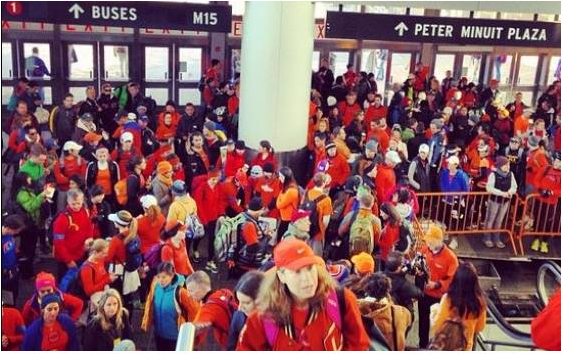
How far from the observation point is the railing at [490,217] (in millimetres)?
9414

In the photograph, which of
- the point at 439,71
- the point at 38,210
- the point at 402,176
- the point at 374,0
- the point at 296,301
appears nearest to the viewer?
the point at 296,301

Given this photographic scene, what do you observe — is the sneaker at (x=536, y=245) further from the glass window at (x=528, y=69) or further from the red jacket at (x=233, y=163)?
the glass window at (x=528, y=69)

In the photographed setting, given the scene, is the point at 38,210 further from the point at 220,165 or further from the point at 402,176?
the point at 402,176

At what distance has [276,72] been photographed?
10.5 m

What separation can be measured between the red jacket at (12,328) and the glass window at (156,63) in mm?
11442

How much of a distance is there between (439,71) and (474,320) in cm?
1401

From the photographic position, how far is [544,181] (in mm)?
9398

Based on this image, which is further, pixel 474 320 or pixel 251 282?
pixel 474 320

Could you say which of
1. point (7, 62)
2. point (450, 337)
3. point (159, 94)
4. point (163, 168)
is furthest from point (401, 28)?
point (7, 62)

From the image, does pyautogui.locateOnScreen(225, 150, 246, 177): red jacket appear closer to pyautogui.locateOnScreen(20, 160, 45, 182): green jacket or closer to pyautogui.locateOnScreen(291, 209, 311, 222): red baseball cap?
pyautogui.locateOnScreen(291, 209, 311, 222): red baseball cap

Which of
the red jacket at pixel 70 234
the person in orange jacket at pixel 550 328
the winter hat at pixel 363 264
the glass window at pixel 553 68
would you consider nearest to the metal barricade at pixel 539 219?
the winter hat at pixel 363 264

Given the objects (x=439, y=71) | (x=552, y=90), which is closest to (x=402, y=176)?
(x=552, y=90)

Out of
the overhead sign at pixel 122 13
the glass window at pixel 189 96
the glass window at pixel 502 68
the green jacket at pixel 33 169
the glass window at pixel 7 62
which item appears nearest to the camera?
the green jacket at pixel 33 169

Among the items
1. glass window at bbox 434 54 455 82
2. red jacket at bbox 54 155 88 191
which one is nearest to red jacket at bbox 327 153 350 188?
red jacket at bbox 54 155 88 191
